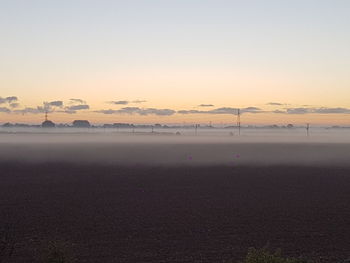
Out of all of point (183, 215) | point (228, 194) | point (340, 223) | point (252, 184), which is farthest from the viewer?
point (252, 184)

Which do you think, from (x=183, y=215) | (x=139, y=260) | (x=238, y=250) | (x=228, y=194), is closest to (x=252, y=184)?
(x=228, y=194)

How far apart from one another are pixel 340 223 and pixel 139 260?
1276 cm

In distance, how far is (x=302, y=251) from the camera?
757 inches

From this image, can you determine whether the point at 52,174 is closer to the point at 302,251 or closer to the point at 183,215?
the point at 183,215

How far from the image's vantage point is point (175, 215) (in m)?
26.3

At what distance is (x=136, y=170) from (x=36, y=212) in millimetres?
24429

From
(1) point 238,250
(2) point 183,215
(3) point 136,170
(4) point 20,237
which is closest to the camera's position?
(1) point 238,250

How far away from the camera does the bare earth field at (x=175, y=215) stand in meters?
19.4

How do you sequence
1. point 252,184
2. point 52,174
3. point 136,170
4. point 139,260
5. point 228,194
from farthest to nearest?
1. point 136,170
2. point 52,174
3. point 252,184
4. point 228,194
5. point 139,260

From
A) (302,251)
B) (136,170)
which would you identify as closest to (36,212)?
(302,251)

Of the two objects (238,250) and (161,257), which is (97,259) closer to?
(161,257)

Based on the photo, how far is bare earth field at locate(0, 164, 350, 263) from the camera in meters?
19.4

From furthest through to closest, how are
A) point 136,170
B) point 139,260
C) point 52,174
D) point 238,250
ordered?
point 136,170 < point 52,174 < point 238,250 < point 139,260

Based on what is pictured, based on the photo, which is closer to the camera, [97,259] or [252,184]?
[97,259]
